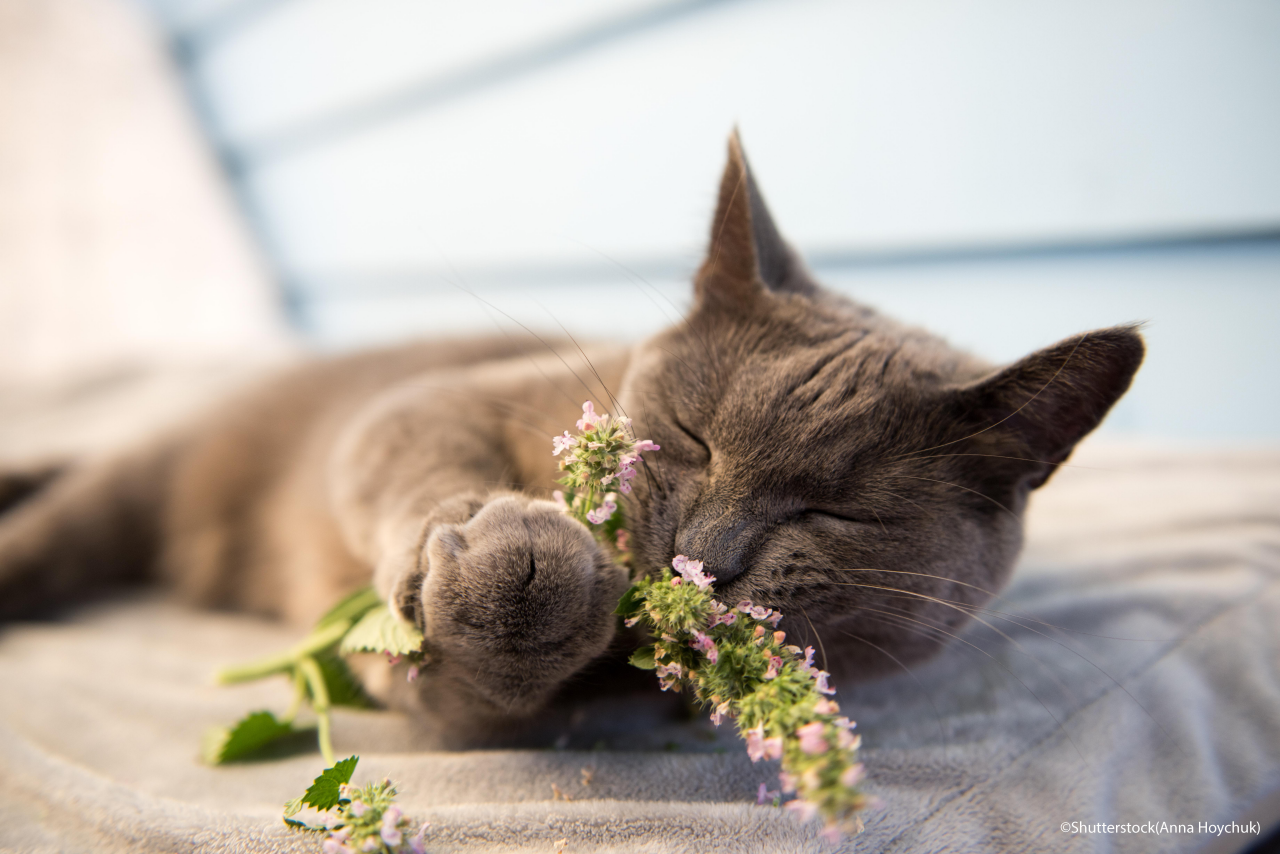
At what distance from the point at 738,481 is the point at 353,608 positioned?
21.1 inches

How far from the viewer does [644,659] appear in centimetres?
65

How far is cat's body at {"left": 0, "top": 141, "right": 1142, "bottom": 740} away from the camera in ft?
2.28

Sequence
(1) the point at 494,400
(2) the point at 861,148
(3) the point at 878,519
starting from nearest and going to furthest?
(3) the point at 878,519 < (1) the point at 494,400 < (2) the point at 861,148

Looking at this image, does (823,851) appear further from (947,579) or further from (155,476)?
(155,476)

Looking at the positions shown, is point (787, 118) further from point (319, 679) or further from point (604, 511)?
point (319, 679)

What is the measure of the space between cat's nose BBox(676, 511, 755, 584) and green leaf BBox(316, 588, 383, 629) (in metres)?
0.44

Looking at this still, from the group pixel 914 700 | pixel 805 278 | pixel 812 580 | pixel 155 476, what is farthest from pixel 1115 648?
pixel 155 476

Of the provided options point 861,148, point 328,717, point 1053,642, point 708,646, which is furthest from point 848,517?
point 861,148

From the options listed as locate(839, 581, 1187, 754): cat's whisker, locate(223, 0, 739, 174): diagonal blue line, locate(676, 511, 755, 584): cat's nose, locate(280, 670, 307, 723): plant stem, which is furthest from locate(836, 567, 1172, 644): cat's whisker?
locate(223, 0, 739, 174): diagonal blue line

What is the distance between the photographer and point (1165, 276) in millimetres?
1654

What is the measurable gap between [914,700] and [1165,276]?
4.41ft

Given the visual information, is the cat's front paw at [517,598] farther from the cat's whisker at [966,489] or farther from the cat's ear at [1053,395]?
the cat's ear at [1053,395]

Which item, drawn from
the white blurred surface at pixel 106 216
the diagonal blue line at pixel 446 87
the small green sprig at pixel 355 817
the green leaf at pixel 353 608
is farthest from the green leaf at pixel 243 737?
the diagonal blue line at pixel 446 87

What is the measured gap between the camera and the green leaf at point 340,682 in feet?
3.07
